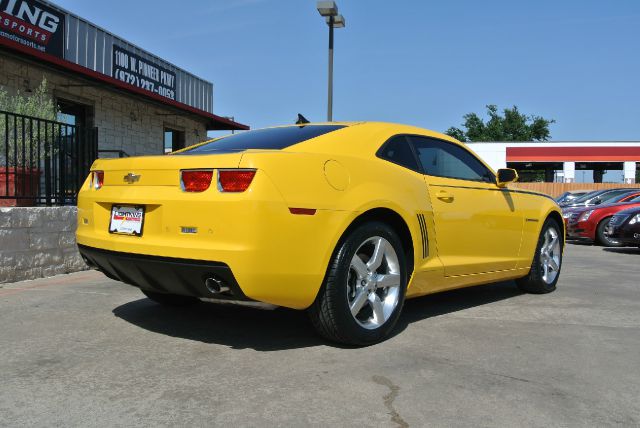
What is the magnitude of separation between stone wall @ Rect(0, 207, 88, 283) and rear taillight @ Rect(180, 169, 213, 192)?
357 cm

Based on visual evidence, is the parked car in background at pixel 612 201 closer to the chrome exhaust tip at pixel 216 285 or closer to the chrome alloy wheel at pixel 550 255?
the chrome alloy wheel at pixel 550 255

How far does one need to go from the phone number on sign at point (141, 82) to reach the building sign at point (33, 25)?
2017 millimetres

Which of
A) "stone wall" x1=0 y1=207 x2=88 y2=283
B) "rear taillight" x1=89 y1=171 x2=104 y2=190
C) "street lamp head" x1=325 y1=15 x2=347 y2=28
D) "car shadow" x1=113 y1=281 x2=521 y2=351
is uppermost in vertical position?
"street lamp head" x1=325 y1=15 x2=347 y2=28

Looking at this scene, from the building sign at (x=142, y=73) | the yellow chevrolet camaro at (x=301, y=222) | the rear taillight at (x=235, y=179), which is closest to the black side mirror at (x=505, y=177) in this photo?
the yellow chevrolet camaro at (x=301, y=222)

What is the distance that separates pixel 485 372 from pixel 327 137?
1.76 meters

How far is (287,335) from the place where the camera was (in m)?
3.91

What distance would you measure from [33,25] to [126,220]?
374 inches

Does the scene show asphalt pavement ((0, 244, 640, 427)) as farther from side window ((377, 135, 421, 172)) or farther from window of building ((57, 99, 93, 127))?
window of building ((57, 99, 93, 127))

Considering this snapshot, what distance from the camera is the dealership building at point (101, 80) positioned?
1080 cm

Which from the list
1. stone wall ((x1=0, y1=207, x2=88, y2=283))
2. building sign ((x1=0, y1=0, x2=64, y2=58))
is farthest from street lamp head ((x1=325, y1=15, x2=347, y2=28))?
stone wall ((x1=0, y1=207, x2=88, y2=283))

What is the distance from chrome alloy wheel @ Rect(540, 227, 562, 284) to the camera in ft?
19.2

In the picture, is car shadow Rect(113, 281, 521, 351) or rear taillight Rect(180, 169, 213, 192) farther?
car shadow Rect(113, 281, 521, 351)

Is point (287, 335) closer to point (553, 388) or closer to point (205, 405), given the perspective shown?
point (205, 405)

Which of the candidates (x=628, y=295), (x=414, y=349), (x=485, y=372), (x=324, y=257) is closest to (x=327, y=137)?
(x=324, y=257)
